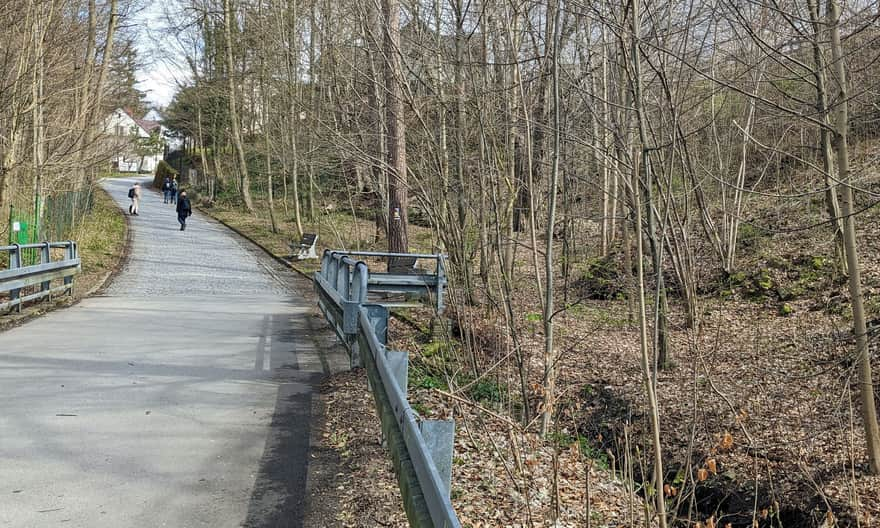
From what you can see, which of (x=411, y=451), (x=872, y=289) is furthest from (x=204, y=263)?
(x=411, y=451)

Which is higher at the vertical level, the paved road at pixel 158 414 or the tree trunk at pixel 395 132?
the tree trunk at pixel 395 132

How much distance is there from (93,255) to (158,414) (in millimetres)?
18123

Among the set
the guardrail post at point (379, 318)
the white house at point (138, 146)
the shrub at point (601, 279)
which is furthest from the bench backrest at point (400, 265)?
the white house at point (138, 146)

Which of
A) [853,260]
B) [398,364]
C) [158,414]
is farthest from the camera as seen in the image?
[158,414]

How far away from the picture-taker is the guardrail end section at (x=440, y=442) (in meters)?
4.23

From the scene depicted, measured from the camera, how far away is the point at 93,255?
2389 cm

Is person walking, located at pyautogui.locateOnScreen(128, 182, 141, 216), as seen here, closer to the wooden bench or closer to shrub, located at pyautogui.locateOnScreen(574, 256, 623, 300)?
the wooden bench

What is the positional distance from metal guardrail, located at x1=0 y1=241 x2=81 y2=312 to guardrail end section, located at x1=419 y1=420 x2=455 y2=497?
36.3ft

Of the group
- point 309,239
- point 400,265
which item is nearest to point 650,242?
point 400,265

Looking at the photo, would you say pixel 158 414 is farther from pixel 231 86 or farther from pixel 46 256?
pixel 231 86

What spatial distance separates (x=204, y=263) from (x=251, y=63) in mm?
18579

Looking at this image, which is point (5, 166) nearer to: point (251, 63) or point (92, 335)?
point (92, 335)

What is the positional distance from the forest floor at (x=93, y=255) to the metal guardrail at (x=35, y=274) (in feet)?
0.69

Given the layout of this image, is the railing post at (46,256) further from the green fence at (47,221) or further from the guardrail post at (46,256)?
the green fence at (47,221)
